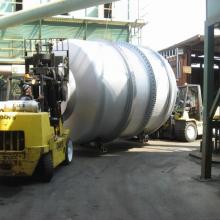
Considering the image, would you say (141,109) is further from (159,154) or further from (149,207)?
(149,207)

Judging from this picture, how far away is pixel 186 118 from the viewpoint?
19.9 meters

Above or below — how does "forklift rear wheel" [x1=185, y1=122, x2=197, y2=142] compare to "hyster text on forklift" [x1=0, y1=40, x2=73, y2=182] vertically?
below

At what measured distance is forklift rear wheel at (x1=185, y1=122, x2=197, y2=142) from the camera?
1958 centimetres

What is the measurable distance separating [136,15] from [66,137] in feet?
83.8

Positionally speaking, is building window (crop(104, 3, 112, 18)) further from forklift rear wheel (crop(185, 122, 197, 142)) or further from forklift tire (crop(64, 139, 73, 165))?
forklift tire (crop(64, 139, 73, 165))

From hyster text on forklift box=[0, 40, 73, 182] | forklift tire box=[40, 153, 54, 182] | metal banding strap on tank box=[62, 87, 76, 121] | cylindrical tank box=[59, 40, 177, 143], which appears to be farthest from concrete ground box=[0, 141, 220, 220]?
metal banding strap on tank box=[62, 87, 76, 121]

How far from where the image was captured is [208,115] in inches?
426

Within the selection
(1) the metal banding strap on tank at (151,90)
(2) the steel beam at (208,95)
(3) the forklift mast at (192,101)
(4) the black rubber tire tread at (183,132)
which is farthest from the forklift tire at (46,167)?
(3) the forklift mast at (192,101)

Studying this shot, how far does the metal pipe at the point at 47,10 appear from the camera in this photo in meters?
9.39

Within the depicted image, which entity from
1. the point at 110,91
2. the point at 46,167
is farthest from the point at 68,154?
the point at 46,167

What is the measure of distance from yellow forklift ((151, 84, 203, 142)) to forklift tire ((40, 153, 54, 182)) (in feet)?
31.8

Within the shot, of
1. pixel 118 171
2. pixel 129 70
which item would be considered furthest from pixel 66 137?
pixel 129 70

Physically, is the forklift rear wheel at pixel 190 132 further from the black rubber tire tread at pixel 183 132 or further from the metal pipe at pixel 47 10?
the metal pipe at pixel 47 10

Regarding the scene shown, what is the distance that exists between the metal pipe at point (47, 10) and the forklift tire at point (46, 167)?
2.85 m
